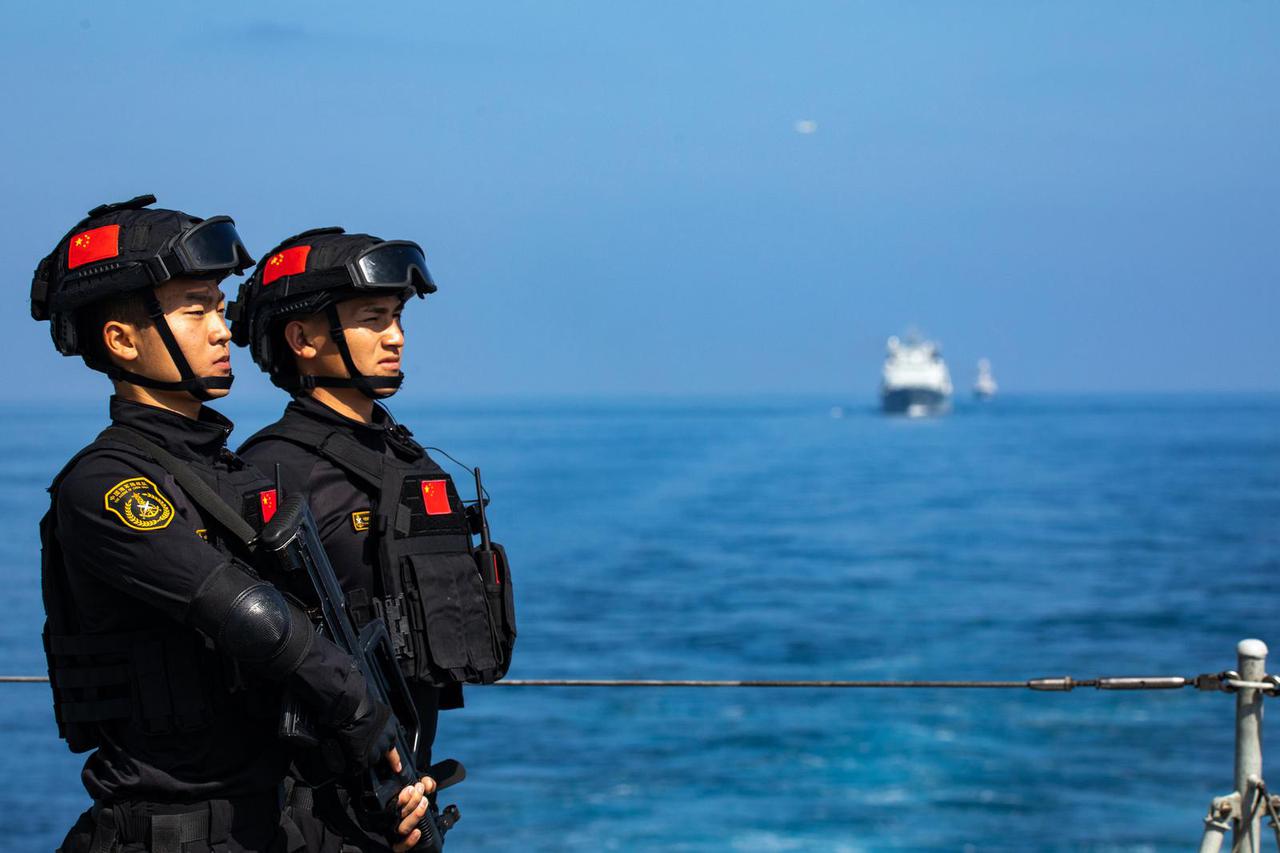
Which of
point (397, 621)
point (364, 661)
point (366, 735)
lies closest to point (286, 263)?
point (397, 621)

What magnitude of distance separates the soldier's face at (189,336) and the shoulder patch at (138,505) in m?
0.36

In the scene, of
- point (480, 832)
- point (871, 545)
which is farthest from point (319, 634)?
point (871, 545)

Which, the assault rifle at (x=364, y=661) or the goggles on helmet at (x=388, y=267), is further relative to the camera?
the goggles on helmet at (x=388, y=267)

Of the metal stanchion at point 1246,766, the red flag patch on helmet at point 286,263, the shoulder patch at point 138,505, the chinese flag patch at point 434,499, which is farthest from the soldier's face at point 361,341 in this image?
the metal stanchion at point 1246,766

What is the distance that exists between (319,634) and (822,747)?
33.6 meters

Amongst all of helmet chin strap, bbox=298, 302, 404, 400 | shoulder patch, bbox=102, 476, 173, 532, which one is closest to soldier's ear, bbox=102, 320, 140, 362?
shoulder patch, bbox=102, 476, 173, 532

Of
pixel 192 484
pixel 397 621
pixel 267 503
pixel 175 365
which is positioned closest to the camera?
pixel 192 484

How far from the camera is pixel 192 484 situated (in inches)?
153

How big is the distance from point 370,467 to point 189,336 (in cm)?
66

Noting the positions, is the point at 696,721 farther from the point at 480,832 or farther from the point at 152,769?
the point at 152,769

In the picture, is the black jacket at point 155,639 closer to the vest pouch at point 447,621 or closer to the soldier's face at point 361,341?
the vest pouch at point 447,621

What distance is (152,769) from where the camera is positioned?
12.6 feet

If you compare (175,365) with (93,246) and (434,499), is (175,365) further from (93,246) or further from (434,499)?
(434,499)

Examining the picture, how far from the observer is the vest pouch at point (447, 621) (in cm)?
432
